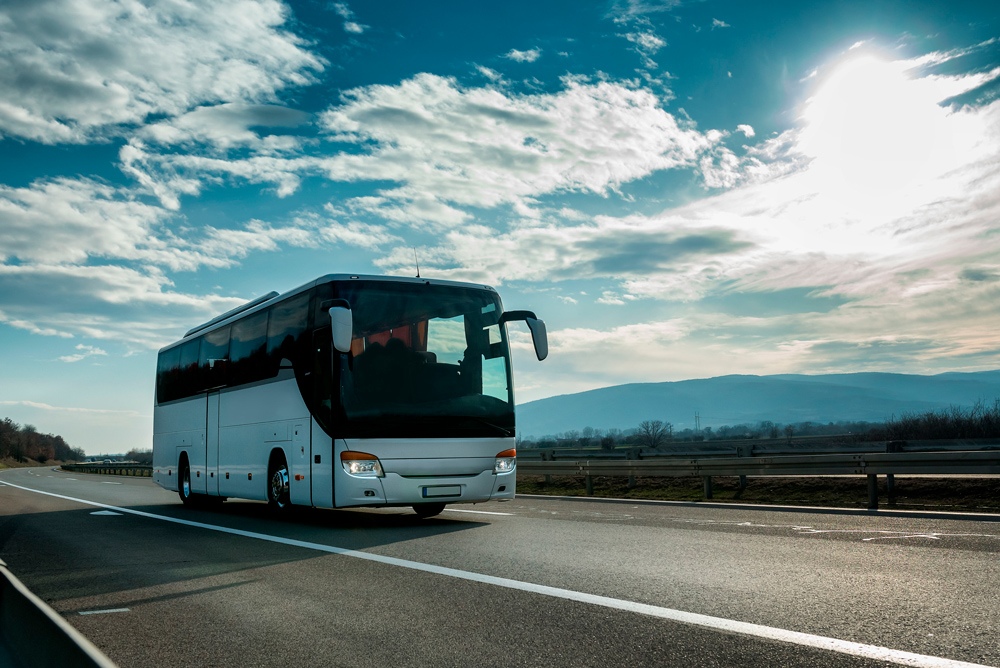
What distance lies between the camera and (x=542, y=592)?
5969 mm

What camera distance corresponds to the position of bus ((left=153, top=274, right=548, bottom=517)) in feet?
35.8

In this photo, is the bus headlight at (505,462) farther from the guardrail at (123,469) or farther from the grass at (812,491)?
the guardrail at (123,469)

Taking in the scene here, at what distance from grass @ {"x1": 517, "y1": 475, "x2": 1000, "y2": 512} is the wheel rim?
27.6 ft

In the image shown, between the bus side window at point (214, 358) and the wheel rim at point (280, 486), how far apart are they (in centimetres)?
324

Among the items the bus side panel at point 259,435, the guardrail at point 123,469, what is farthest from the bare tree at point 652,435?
the guardrail at point 123,469

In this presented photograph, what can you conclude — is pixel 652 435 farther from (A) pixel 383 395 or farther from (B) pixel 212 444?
(A) pixel 383 395

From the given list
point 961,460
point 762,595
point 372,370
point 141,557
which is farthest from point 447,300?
point 961,460

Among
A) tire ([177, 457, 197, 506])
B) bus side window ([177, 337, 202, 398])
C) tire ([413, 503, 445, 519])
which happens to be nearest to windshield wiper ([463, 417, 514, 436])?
tire ([413, 503, 445, 519])

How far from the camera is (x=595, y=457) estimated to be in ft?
85.4

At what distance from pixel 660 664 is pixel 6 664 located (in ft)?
11.4

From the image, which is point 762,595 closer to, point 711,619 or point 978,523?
point 711,619

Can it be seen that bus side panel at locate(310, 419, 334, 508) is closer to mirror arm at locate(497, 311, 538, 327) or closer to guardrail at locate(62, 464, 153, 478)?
mirror arm at locate(497, 311, 538, 327)

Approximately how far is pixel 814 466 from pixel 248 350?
10532 millimetres

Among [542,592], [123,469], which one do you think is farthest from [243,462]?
[123,469]
